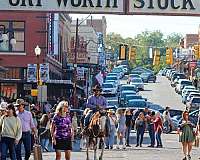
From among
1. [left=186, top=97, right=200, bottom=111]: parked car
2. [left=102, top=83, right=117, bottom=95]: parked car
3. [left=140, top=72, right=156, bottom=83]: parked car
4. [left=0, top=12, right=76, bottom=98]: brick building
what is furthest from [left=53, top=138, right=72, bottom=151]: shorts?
[left=140, top=72, right=156, bottom=83]: parked car

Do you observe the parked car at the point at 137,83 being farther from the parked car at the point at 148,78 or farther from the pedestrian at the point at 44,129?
the pedestrian at the point at 44,129

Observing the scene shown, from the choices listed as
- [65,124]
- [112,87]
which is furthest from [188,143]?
[112,87]

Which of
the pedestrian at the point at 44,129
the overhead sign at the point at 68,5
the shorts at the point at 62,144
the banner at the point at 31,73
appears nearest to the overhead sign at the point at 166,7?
the overhead sign at the point at 68,5

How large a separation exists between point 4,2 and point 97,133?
322 inches

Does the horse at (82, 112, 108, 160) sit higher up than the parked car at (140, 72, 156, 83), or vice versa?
Answer: the parked car at (140, 72, 156, 83)

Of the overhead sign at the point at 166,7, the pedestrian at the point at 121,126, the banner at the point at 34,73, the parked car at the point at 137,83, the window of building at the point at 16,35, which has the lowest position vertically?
the pedestrian at the point at 121,126

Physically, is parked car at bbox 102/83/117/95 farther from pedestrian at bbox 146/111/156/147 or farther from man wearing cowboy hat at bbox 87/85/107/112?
man wearing cowboy hat at bbox 87/85/107/112

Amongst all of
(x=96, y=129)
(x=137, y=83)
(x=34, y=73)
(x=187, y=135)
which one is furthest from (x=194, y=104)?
(x=96, y=129)

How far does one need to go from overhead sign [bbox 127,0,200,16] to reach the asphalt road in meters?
54.0

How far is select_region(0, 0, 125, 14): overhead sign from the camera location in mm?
15445

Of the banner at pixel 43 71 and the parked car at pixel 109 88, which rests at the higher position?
the banner at pixel 43 71

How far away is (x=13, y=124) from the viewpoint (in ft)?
63.0

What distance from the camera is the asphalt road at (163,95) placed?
246 ft

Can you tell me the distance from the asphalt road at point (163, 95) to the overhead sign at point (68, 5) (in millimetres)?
54166
